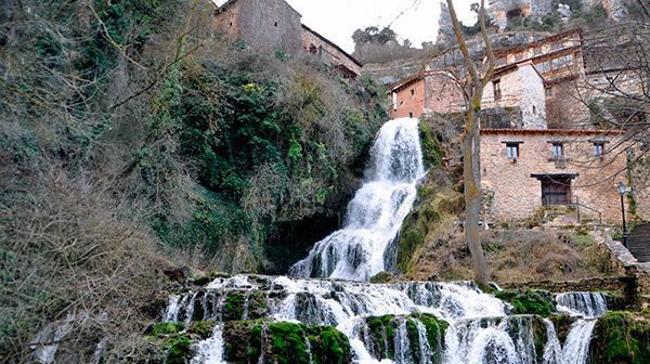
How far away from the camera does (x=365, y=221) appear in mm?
20766

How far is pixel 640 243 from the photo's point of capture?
61.1 feet

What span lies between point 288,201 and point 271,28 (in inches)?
412

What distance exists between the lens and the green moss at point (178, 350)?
7.61 m

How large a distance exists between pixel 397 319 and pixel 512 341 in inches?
75.7

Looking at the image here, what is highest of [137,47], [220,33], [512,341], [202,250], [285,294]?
[220,33]

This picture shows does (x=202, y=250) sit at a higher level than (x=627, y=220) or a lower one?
lower

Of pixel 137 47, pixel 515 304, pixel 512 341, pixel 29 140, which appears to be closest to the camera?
pixel 29 140

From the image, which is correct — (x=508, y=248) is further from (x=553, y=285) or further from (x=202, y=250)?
(x=202, y=250)

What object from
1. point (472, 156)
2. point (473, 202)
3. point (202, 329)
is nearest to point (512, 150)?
point (472, 156)

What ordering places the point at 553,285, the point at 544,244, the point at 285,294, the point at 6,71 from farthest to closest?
the point at 544,244 < the point at 553,285 < the point at 285,294 < the point at 6,71

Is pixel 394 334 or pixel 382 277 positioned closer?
pixel 394 334

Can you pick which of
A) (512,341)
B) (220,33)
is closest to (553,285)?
(512,341)

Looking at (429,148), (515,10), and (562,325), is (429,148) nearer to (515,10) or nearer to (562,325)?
(562,325)

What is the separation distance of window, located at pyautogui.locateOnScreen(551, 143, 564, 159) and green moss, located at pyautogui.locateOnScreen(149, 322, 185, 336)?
60.8ft
